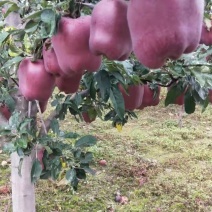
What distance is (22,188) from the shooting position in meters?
1.28

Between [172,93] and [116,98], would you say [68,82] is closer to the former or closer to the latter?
[116,98]

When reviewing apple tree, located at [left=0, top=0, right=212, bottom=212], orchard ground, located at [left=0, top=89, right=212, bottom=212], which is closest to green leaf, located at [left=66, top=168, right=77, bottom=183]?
apple tree, located at [left=0, top=0, right=212, bottom=212]

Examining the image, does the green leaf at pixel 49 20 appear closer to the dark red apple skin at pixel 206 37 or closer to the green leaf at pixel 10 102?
the dark red apple skin at pixel 206 37

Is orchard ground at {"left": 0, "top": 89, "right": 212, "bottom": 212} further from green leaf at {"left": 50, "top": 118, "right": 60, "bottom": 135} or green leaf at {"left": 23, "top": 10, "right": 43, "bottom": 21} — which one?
green leaf at {"left": 23, "top": 10, "right": 43, "bottom": 21}

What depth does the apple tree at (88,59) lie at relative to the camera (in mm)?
401

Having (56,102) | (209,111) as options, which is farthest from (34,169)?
(209,111)

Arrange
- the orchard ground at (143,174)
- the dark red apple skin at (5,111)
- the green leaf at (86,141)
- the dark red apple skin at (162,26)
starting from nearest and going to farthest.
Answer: the dark red apple skin at (162,26)
the green leaf at (86,141)
the dark red apple skin at (5,111)
the orchard ground at (143,174)

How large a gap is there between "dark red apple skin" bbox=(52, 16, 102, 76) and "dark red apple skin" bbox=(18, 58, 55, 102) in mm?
156

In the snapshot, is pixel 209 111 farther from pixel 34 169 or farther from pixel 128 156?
pixel 34 169

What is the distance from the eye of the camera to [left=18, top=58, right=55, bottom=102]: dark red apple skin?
2.27 feet

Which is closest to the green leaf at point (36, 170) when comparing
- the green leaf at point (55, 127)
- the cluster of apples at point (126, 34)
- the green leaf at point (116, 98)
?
the green leaf at point (55, 127)

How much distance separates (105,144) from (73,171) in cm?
168

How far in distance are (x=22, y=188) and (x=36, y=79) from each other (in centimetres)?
68

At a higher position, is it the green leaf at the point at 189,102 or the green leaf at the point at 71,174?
the green leaf at the point at 189,102
